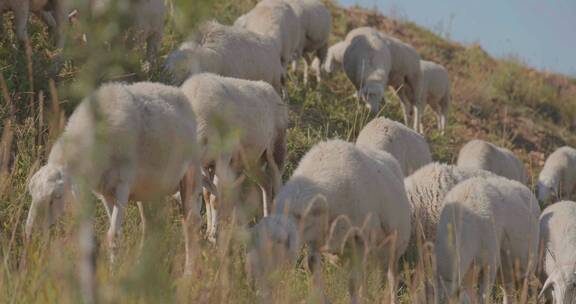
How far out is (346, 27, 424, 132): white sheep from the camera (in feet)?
52.0

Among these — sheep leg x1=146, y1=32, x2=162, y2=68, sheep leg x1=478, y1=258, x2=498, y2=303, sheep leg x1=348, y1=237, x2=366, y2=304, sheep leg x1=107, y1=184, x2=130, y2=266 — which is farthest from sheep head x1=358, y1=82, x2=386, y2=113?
sheep leg x1=107, y1=184, x2=130, y2=266

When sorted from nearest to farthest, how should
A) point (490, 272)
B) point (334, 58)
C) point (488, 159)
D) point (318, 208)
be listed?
point (318, 208) → point (490, 272) → point (488, 159) → point (334, 58)

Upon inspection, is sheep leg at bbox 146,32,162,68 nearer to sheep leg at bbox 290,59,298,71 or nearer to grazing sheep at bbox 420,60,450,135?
sheep leg at bbox 290,59,298,71

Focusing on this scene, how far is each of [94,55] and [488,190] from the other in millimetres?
5651

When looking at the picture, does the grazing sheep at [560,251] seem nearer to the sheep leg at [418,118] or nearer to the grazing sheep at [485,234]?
the grazing sheep at [485,234]

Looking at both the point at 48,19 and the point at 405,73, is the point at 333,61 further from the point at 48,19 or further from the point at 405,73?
the point at 48,19

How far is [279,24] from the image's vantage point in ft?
44.4

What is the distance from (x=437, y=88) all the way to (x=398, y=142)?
23.8ft

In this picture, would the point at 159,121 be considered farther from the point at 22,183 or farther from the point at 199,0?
the point at 199,0

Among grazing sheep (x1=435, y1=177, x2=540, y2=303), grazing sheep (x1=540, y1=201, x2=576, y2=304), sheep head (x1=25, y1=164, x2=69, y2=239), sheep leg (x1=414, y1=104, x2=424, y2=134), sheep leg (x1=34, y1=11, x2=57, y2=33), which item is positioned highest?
sheep head (x1=25, y1=164, x2=69, y2=239)

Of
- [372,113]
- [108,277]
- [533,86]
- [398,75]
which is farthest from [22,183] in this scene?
[533,86]

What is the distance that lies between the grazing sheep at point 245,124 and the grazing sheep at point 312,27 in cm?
578

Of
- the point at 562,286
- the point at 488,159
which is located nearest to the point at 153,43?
the point at 488,159

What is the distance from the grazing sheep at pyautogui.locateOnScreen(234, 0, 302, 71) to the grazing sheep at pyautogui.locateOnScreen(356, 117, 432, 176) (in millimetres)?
3216
